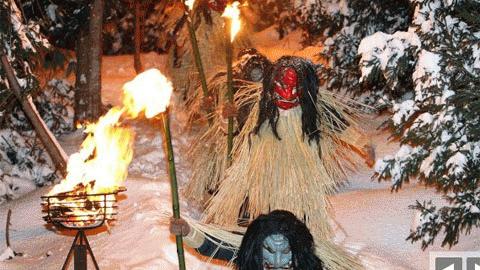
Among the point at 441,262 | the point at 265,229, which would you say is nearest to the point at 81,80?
the point at 441,262

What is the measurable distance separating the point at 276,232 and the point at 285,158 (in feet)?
7.11

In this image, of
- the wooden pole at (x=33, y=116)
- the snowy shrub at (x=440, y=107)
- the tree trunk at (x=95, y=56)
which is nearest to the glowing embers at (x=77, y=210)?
the snowy shrub at (x=440, y=107)

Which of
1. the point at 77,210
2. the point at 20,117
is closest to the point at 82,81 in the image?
the point at 20,117

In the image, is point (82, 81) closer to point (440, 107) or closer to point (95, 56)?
point (95, 56)

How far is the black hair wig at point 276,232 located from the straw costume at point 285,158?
6.44 feet

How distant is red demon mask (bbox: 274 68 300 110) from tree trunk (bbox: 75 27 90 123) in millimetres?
4692

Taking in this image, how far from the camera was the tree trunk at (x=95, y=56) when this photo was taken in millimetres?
10516

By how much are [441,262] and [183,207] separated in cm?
256

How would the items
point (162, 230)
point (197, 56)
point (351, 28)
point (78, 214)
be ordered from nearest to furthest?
point (78, 214) < point (197, 56) < point (162, 230) < point (351, 28)

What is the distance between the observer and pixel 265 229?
177 inches

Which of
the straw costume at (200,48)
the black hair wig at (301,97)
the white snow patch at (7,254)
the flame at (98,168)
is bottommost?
the white snow patch at (7,254)

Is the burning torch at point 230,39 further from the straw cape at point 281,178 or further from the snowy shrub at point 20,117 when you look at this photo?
the snowy shrub at point 20,117

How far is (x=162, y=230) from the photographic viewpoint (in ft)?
24.9

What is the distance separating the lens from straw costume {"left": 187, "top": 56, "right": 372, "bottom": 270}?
6.59m
